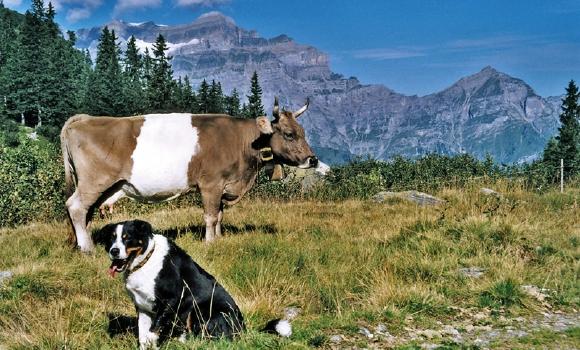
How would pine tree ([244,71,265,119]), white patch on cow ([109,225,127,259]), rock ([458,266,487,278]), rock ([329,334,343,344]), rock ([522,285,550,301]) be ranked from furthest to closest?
pine tree ([244,71,265,119]) → rock ([458,266,487,278]) → rock ([522,285,550,301]) → rock ([329,334,343,344]) → white patch on cow ([109,225,127,259])

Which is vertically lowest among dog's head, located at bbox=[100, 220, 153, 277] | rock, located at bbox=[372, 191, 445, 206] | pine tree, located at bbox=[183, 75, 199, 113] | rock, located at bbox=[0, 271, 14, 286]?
rock, located at bbox=[0, 271, 14, 286]

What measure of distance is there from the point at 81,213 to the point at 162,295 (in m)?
5.26

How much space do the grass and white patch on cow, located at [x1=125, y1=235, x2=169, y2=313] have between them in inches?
19.4

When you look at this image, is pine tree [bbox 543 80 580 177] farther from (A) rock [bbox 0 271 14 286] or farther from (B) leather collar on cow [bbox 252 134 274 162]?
(A) rock [bbox 0 271 14 286]

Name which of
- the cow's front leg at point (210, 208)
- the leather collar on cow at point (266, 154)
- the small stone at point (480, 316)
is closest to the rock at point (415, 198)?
the leather collar on cow at point (266, 154)

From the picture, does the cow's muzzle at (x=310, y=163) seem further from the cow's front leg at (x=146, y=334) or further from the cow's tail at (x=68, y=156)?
the cow's front leg at (x=146, y=334)

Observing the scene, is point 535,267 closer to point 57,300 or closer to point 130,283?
point 130,283

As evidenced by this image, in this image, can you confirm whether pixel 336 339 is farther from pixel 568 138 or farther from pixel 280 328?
pixel 568 138

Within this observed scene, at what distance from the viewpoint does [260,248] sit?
987cm

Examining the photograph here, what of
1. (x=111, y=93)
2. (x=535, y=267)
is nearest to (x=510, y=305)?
(x=535, y=267)

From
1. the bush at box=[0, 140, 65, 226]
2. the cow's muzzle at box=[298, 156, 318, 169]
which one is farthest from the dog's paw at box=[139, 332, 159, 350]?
the bush at box=[0, 140, 65, 226]

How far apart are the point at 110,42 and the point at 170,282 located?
521 feet

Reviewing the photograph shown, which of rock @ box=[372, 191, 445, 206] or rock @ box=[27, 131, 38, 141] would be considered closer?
rock @ box=[372, 191, 445, 206]

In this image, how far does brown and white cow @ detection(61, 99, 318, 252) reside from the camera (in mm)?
10000
